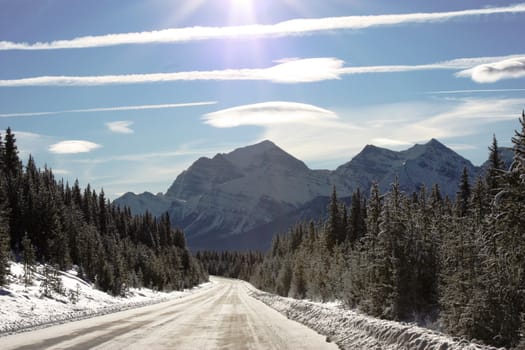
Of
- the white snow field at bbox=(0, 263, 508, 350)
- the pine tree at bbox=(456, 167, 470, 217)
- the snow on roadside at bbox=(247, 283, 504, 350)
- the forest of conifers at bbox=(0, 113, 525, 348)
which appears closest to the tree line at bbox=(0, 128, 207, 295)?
the forest of conifers at bbox=(0, 113, 525, 348)

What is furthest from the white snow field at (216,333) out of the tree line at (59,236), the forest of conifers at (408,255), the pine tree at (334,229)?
the pine tree at (334,229)

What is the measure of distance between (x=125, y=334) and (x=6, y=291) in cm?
1599

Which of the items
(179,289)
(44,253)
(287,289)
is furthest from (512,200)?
(179,289)

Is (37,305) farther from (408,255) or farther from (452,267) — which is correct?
(452,267)

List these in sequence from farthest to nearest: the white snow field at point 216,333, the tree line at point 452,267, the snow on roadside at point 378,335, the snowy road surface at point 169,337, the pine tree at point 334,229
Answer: the pine tree at point 334,229
the snowy road surface at point 169,337
the white snow field at point 216,333
the tree line at point 452,267
the snow on roadside at point 378,335

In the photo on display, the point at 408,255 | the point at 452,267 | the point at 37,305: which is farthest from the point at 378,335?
the point at 37,305

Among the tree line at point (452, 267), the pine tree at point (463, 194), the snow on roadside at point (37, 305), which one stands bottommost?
the snow on roadside at point (37, 305)

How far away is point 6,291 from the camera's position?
110 feet

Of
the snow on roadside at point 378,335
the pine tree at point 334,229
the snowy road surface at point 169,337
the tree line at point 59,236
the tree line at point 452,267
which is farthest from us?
the pine tree at point 334,229

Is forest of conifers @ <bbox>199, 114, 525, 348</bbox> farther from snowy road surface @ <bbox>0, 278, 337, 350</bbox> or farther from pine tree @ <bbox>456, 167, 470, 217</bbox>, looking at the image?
pine tree @ <bbox>456, 167, 470, 217</bbox>

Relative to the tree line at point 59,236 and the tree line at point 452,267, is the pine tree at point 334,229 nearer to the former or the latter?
the tree line at point 452,267

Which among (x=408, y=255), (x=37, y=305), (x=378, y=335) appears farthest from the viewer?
(x=37, y=305)

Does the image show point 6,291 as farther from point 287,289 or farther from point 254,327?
point 287,289

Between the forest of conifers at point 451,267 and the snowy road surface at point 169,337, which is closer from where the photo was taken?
the forest of conifers at point 451,267
